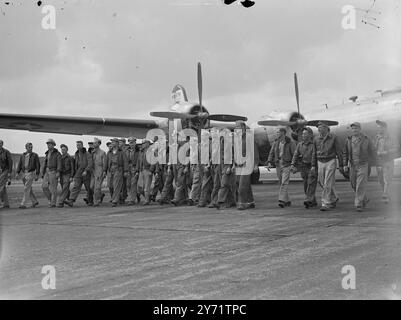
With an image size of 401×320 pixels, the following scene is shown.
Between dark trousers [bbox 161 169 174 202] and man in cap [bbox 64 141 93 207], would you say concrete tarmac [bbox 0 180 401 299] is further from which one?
man in cap [bbox 64 141 93 207]

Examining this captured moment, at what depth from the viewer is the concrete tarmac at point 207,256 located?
4.26 m

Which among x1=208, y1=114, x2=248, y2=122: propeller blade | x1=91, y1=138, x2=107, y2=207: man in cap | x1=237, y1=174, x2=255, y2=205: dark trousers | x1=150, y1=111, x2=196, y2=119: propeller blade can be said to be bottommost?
x1=237, y1=174, x2=255, y2=205: dark trousers

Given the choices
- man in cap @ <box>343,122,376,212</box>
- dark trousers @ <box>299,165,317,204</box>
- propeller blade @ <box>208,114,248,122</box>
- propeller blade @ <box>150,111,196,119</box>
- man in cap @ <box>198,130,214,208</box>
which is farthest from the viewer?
propeller blade @ <box>208,114,248,122</box>

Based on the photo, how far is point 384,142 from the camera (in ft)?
39.3

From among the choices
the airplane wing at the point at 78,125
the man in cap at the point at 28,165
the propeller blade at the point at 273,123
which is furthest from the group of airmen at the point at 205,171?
the airplane wing at the point at 78,125

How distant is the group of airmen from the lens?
11141 mm

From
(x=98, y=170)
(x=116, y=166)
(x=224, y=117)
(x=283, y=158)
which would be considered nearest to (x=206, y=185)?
(x=283, y=158)

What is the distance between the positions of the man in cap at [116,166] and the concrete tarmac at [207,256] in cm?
389

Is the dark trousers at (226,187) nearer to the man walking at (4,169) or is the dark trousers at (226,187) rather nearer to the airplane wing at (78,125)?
the man walking at (4,169)

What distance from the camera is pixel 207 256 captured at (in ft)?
19.1

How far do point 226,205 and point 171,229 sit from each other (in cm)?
403

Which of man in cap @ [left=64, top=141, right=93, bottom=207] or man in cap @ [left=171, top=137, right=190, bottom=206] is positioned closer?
man in cap @ [left=171, top=137, right=190, bottom=206]

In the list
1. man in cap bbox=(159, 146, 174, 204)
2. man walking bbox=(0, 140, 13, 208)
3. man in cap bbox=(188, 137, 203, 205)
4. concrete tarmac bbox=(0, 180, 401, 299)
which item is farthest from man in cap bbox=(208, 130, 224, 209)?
man walking bbox=(0, 140, 13, 208)
